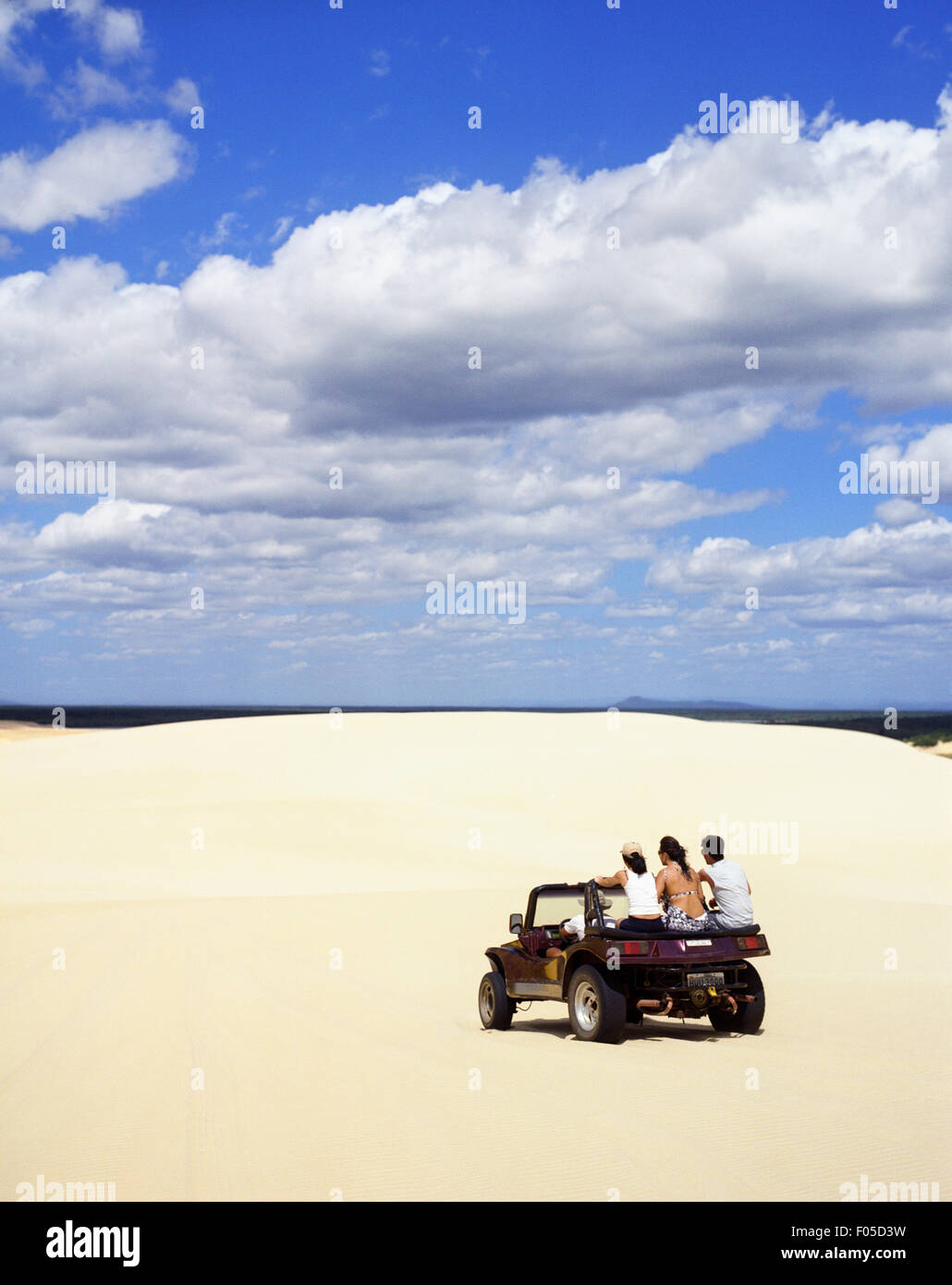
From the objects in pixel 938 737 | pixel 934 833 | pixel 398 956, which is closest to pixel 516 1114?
pixel 398 956

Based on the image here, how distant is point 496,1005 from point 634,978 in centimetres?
156

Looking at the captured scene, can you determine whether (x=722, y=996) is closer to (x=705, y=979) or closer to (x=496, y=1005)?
(x=705, y=979)

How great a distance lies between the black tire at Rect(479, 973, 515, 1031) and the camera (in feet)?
36.6

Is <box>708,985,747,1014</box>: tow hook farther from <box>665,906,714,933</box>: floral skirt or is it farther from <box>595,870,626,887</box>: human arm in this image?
<box>595,870,626,887</box>: human arm

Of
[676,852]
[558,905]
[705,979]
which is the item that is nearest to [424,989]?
[558,905]

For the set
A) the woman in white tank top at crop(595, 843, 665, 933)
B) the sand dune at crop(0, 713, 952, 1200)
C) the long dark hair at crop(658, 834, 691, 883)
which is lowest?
the sand dune at crop(0, 713, 952, 1200)

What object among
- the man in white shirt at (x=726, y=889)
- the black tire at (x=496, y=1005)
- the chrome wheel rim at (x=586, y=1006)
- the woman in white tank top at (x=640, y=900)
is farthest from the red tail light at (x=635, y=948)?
the black tire at (x=496, y=1005)

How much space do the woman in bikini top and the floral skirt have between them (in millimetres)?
252

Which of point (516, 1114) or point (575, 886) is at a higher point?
point (575, 886)

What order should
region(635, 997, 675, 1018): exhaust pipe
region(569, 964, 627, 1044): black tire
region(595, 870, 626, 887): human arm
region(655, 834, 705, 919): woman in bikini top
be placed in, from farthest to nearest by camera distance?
1. region(655, 834, 705, 919): woman in bikini top
2. region(595, 870, 626, 887): human arm
3. region(635, 997, 675, 1018): exhaust pipe
4. region(569, 964, 627, 1044): black tire

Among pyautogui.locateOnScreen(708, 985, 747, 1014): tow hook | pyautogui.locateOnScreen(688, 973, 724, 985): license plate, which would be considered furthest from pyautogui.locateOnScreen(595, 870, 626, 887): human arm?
pyautogui.locateOnScreen(708, 985, 747, 1014): tow hook

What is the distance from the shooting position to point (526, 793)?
31.9 m
